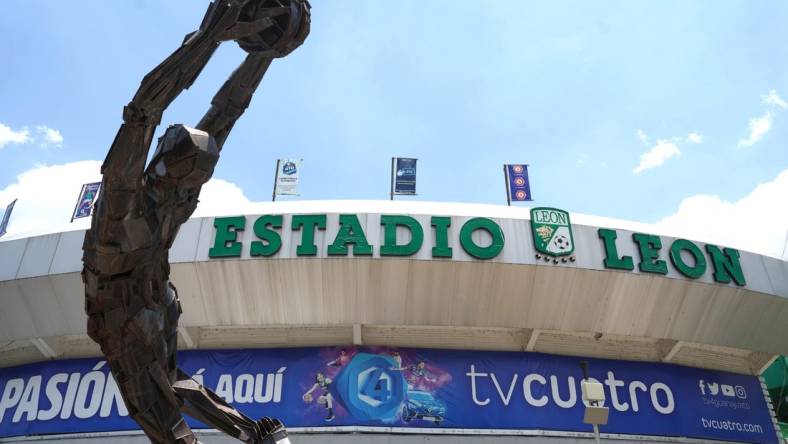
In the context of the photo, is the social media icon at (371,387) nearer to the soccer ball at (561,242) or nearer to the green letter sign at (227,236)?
the green letter sign at (227,236)

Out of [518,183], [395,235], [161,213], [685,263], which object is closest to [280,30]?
[161,213]

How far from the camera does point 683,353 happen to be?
22938mm

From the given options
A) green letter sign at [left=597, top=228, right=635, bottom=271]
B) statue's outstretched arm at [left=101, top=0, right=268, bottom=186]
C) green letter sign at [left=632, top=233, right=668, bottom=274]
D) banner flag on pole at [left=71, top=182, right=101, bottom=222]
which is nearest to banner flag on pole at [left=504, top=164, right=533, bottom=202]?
green letter sign at [left=597, top=228, right=635, bottom=271]

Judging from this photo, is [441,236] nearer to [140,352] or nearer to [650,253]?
[650,253]

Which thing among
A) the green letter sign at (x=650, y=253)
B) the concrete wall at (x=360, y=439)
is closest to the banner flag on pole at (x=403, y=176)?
the green letter sign at (x=650, y=253)

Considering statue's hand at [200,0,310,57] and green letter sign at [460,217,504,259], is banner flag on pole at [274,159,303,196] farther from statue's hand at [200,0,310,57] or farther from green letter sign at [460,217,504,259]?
statue's hand at [200,0,310,57]

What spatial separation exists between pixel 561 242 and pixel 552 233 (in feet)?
1.43

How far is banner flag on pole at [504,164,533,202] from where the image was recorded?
25.1 meters

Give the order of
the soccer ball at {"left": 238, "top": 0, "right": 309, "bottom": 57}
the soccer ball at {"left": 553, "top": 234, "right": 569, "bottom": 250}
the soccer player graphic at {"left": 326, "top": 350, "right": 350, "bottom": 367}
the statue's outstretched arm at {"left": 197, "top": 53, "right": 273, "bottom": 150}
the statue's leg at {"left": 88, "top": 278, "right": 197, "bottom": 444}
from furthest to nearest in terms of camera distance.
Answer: the soccer player graphic at {"left": 326, "top": 350, "right": 350, "bottom": 367} < the soccer ball at {"left": 553, "top": 234, "right": 569, "bottom": 250} < the statue's outstretched arm at {"left": 197, "top": 53, "right": 273, "bottom": 150} < the soccer ball at {"left": 238, "top": 0, "right": 309, "bottom": 57} < the statue's leg at {"left": 88, "top": 278, "right": 197, "bottom": 444}

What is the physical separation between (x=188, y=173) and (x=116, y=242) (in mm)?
986

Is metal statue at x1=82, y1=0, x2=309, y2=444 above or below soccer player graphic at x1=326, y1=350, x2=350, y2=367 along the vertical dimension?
below

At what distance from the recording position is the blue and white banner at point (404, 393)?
65.1ft

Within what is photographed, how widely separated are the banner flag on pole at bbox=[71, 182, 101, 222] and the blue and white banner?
21.8 ft

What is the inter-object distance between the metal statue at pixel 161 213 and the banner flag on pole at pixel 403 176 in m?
18.3
